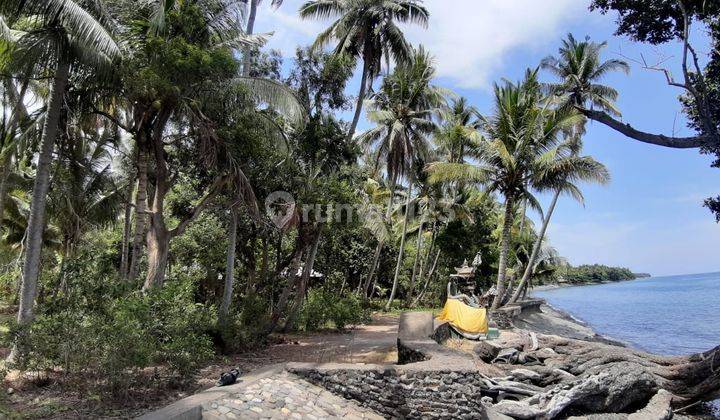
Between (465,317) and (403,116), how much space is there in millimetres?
12204

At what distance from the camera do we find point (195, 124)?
9.73m

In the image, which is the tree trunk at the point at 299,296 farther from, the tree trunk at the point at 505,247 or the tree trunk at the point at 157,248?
the tree trunk at the point at 505,247

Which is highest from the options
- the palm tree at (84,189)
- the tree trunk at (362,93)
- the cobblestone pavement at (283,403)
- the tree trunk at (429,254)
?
the tree trunk at (362,93)

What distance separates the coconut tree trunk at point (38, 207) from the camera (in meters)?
8.55

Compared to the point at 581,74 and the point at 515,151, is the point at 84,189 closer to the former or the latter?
the point at 515,151

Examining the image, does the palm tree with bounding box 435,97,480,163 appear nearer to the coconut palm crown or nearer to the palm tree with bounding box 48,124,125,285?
the coconut palm crown

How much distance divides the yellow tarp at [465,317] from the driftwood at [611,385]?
165 centimetres

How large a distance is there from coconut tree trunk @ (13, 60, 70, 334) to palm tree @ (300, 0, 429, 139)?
27.5 ft

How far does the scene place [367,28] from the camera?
16062mm

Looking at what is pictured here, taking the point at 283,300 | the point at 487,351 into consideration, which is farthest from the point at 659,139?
the point at 283,300

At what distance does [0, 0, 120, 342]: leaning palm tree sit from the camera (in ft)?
26.7

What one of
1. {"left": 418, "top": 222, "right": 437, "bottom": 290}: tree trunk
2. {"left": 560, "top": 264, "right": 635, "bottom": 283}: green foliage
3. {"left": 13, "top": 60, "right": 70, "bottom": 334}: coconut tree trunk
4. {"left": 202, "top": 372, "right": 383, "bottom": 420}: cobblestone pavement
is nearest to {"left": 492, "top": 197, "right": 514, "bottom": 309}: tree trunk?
{"left": 418, "top": 222, "right": 437, "bottom": 290}: tree trunk

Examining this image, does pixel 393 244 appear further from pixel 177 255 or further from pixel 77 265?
pixel 77 265

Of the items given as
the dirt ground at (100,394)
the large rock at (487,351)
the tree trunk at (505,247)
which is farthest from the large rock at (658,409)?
the tree trunk at (505,247)
